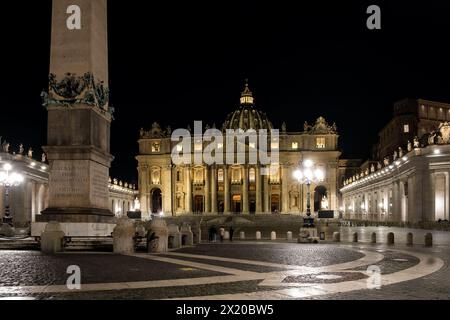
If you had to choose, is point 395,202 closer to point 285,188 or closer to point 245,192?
point 285,188

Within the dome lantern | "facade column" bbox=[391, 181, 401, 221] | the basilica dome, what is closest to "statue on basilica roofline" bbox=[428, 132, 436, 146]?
"facade column" bbox=[391, 181, 401, 221]

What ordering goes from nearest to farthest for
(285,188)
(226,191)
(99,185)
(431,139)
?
(99,185) < (431,139) < (285,188) < (226,191)

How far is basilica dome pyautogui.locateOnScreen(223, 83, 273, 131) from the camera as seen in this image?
569ft

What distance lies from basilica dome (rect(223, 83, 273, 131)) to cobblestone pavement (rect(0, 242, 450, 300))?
491ft

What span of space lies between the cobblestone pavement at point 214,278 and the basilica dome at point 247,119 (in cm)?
14971

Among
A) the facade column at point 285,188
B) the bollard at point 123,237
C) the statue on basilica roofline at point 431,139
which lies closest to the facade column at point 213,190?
the facade column at point 285,188

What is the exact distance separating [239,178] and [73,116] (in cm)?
12468

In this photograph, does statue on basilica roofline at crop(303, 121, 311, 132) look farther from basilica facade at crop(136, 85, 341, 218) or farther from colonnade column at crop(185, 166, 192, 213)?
colonnade column at crop(185, 166, 192, 213)

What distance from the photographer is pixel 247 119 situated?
176 metres

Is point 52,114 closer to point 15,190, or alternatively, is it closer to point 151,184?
point 15,190

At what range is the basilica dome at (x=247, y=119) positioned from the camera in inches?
6826

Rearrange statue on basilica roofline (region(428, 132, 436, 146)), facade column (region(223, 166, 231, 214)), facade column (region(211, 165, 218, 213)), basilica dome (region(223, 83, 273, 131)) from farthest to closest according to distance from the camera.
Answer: basilica dome (region(223, 83, 273, 131)) < facade column (region(223, 166, 231, 214)) < facade column (region(211, 165, 218, 213)) < statue on basilica roofline (region(428, 132, 436, 146))

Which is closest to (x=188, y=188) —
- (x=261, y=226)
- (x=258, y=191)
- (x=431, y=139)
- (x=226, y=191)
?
(x=226, y=191)
